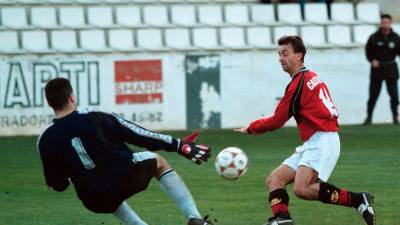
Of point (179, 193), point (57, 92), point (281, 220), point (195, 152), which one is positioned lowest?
point (281, 220)

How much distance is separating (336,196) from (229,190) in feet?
11.6

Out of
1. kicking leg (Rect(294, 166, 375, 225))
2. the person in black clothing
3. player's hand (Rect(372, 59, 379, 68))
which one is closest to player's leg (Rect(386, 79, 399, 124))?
the person in black clothing

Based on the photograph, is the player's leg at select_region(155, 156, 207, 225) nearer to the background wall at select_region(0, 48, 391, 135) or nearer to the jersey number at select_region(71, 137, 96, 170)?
the jersey number at select_region(71, 137, 96, 170)

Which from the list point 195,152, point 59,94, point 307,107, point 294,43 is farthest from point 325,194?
point 59,94

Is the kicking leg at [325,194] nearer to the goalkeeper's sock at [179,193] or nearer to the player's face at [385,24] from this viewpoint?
the goalkeeper's sock at [179,193]

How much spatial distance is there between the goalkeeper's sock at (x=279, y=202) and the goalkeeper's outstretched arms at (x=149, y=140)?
49.9 inches

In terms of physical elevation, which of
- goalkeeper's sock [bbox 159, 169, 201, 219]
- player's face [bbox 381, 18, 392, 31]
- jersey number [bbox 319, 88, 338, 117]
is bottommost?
goalkeeper's sock [bbox 159, 169, 201, 219]

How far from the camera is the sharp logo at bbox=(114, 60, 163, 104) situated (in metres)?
21.5

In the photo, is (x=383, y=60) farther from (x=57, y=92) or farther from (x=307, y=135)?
(x=57, y=92)

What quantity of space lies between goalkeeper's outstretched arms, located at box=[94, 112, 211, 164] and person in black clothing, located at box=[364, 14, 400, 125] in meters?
13.6

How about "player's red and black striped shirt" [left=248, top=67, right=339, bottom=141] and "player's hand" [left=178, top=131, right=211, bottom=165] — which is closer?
"player's hand" [left=178, top=131, right=211, bottom=165]

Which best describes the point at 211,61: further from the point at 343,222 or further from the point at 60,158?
the point at 60,158

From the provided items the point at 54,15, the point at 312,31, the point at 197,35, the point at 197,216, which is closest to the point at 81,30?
the point at 54,15

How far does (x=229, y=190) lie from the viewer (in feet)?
43.5
